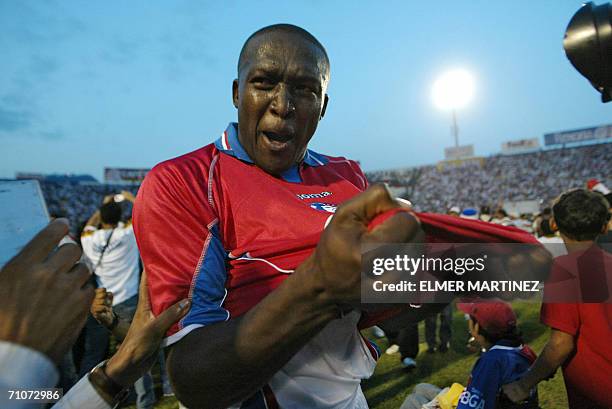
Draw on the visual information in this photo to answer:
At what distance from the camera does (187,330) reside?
1030mm

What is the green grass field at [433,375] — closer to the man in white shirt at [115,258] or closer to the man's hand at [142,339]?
the man in white shirt at [115,258]

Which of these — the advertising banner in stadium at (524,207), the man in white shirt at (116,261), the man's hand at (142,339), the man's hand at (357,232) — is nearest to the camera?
the man's hand at (357,232)

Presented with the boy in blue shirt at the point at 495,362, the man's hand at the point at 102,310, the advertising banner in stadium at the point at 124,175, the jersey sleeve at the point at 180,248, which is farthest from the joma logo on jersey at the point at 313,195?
the advertising banner in stadium at the point at 124,175

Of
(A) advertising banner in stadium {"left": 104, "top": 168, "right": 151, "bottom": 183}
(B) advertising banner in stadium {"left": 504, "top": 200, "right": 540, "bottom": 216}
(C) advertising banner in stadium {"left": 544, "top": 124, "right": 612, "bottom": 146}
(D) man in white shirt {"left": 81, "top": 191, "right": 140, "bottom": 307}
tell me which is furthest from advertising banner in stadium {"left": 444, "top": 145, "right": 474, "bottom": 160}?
(D) man in white shirt {"left": 81, "top": 191, "right": 140, "bottom": 307}

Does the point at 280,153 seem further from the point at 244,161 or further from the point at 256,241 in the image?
the point at 256,241

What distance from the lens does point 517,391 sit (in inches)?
109

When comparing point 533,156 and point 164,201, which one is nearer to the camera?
point 164,201

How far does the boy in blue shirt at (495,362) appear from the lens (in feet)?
9.41

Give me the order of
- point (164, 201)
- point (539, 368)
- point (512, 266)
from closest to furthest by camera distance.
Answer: point (512, 266) < point (164, 201) < point (539, 368)

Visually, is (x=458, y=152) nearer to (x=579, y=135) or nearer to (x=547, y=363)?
(x=579, y=135)

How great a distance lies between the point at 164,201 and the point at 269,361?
530mm

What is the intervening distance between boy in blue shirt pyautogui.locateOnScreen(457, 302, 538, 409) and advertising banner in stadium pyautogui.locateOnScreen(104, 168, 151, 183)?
148 feet

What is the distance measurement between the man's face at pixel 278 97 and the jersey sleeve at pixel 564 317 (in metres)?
2.14

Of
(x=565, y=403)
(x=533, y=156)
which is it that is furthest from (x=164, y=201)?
(x=533, y=156)
